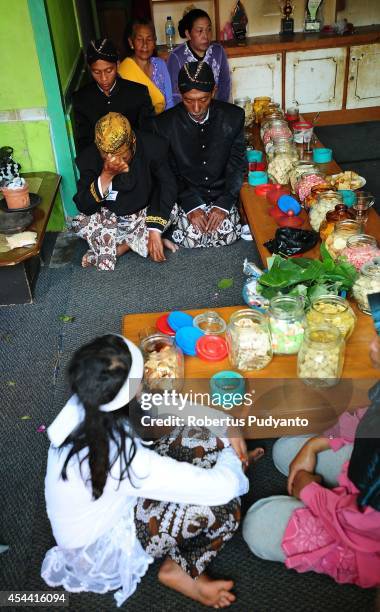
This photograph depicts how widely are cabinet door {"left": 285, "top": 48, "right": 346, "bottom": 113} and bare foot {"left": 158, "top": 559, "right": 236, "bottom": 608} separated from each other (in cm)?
486

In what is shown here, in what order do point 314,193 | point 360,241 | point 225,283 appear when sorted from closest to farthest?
point 360,241 → point 314,193 → point 225,283

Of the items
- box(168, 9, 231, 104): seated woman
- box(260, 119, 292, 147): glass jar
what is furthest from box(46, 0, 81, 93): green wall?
box(260, 119, 292, 147): glass jar

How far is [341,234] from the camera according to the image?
7.90 feet

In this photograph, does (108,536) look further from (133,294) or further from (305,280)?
(133,294)

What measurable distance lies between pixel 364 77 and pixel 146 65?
2.41 metres

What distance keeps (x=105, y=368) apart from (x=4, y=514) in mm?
1032

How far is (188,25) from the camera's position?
438 cm

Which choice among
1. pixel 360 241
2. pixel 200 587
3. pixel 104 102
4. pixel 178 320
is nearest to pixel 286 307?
pixel 178 320

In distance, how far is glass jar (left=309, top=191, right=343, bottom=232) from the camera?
265cm

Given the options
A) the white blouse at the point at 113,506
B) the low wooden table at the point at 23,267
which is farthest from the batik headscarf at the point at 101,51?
the white blouse at the point at 113,506

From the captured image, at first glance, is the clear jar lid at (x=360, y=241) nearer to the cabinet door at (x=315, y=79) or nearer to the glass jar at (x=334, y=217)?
the glass jar at (x=334, y=217)

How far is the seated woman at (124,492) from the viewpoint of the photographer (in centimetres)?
148

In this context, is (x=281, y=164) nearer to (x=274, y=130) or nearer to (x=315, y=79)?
(x=274, y=130)

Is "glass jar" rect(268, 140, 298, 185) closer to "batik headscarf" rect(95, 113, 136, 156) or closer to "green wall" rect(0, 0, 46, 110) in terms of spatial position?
"batik headscarf" rect(95, 113, 136, 156)
